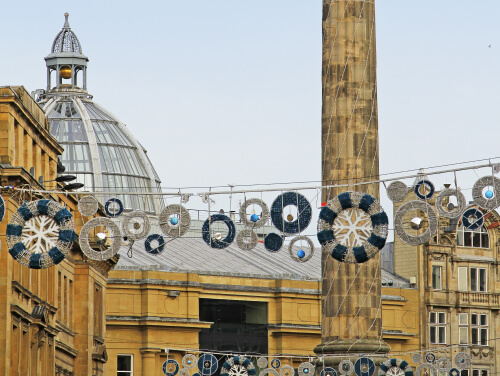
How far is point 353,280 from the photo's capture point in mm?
63250

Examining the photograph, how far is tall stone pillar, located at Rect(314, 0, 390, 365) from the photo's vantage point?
2453 inches

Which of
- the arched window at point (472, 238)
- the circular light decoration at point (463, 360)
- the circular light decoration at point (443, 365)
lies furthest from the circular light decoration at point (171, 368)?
the arched window at point (472, 238)

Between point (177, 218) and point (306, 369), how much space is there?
30984 mm

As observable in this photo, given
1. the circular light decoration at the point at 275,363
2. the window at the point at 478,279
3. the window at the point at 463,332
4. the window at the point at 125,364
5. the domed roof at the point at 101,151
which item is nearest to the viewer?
the circular light decoration at the point at 275,363

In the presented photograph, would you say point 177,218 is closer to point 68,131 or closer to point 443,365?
point 443,365

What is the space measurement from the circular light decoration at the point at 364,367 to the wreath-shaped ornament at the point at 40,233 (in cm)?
1578

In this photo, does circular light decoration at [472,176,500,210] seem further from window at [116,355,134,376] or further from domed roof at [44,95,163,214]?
domed roof at [44,95,163,214]

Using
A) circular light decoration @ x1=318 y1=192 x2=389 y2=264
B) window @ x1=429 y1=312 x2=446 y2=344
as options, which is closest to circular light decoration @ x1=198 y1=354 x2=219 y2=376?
circular light decoration @ x1=318 y1=192 x2=389 y2=264

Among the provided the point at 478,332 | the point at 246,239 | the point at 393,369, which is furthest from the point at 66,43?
the point at 246,239

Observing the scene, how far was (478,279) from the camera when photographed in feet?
381

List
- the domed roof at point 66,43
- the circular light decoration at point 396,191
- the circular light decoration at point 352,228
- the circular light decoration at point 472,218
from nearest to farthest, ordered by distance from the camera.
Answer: the circular light decoration at point 352,228 → the circular light decoration at point 396,191 → the circular light decoration at point 472,218 → the domed roof at point 66,43

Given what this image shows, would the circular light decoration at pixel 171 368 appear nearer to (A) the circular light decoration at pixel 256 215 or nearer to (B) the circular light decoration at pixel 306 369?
(B) the circular light decoration at pixel 306 369

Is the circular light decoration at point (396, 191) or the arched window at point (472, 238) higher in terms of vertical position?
the arched window at point (472, 238)

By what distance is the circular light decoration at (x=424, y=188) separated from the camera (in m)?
48.6
